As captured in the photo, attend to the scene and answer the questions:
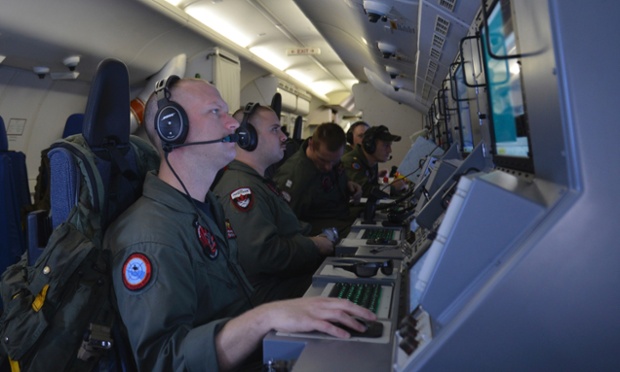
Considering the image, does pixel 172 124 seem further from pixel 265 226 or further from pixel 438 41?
pixel 438 41

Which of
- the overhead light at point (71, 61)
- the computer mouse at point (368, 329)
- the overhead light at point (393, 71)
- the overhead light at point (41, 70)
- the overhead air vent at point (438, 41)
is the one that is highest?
the overhead light at point (71, 61)

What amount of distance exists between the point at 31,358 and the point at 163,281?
41 centimetres

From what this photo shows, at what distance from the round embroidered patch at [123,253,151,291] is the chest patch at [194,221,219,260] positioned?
0.81 ft

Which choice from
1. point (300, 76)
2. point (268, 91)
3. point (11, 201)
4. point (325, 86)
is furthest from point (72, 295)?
point (325, 86)

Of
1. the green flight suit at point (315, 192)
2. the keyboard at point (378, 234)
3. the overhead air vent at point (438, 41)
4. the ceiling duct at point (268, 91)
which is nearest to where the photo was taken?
the keyboard at point (378, 234)

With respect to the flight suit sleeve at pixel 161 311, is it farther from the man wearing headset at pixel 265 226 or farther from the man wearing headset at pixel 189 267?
the man wearing headset at pixel 265 226

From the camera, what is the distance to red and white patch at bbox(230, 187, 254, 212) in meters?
2.54

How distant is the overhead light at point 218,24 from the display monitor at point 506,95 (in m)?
5.40

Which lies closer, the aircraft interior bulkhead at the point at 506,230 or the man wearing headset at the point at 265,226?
the aircraft interior bulkhead at the point at 506,230

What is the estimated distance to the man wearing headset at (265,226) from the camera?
250cm

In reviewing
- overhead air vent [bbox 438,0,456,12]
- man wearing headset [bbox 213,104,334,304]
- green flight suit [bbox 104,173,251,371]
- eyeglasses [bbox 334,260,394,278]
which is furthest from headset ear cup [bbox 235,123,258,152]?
overhead air vent [bbox 438,0,456,12]

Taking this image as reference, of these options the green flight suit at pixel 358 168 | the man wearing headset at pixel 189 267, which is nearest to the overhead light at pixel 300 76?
the green flight suit at pixel 358 168

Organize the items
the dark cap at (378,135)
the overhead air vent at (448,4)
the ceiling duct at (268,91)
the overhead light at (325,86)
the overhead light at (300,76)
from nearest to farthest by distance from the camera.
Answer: the overhead air vent at (448,4), the dark cap at (378,135), the ceiling duct at (268,91), the overhead light at (300,76), the overhead light at (325,86)

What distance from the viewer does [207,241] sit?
1.70m
